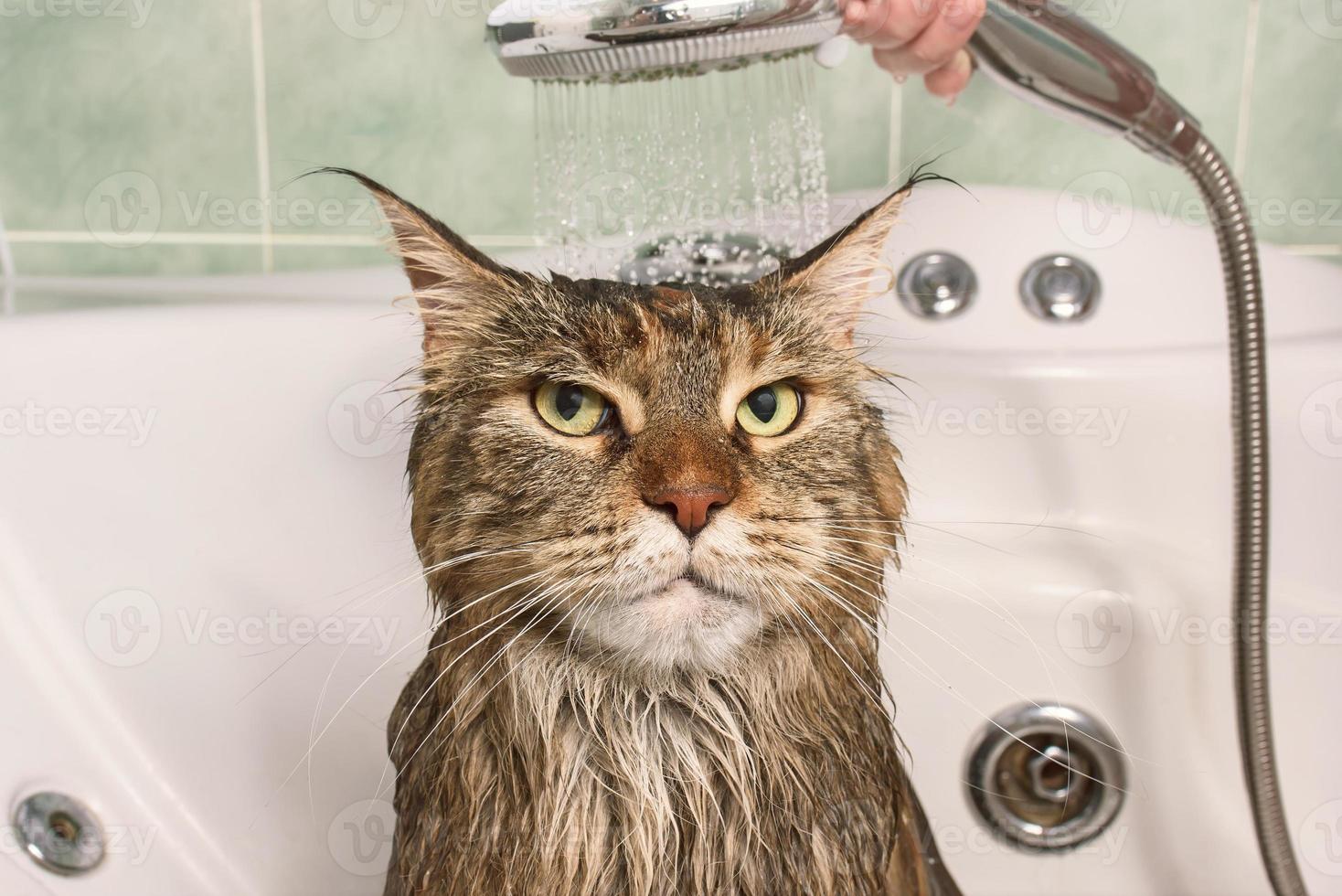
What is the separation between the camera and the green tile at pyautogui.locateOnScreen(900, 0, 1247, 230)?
1759 millimetres

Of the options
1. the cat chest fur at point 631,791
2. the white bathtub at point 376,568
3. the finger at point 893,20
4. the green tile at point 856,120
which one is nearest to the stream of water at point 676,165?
the green tile at point 856,120

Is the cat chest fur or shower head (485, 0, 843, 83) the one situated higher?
shower head (485, 0, 843, 83)

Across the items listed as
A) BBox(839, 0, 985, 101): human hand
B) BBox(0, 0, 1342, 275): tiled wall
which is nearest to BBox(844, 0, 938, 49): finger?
BBox(839, 0, 985, 101): human hand

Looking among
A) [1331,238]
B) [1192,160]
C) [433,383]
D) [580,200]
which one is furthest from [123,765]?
[1331,238]

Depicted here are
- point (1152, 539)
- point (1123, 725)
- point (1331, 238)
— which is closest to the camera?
point (1123, 725)

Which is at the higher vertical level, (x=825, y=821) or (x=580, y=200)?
(x=580, y=200)

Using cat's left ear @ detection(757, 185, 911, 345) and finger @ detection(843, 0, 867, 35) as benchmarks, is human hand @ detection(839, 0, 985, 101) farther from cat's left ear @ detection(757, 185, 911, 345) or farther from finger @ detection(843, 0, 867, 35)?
cat's left ear @ detection(757, 185, 911, 345)

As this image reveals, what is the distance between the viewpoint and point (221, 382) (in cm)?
138

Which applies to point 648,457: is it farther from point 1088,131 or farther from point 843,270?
point 1088,131

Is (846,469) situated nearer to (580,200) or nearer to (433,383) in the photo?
(433,383)

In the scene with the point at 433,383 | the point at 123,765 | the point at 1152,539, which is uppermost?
the point at 433,383

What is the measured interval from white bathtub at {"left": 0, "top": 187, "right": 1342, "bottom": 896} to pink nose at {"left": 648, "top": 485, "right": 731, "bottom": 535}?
602 millimetres

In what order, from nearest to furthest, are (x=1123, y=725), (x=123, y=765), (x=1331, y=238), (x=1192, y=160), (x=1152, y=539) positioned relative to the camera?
(x=1192, y=160) → (x=123, y=765) → (x=1123, y=725) → (x=1152, y=539) → (x=1331, y=238)

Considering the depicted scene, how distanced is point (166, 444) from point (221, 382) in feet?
0.35
